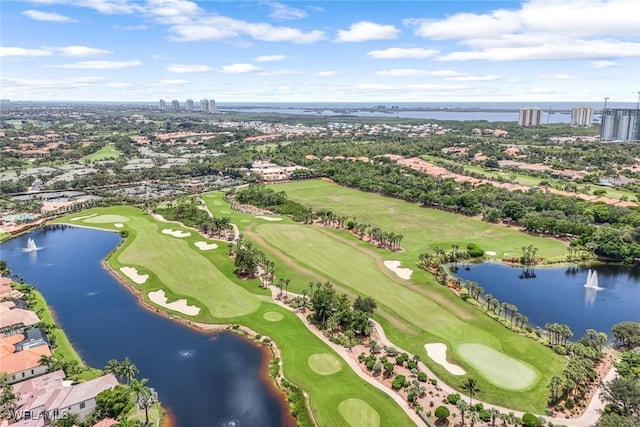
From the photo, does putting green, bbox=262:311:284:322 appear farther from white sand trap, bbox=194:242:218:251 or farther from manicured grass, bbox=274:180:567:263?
manicured grass, bbox=274:180:567:263

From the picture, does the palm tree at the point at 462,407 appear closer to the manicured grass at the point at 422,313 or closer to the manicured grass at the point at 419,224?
the manicured grass at the point at 422,313

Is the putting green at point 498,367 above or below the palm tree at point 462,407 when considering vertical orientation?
below

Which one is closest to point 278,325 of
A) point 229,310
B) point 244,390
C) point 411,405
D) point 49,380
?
point 229,310

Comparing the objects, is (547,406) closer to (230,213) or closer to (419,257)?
(419,257)

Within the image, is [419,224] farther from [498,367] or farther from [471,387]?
[471,387]

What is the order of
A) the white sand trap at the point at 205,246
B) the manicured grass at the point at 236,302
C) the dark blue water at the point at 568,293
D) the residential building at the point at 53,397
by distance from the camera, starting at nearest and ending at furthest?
the residential building at the point at 53,397
the manicured grass at the point at 236,302
the dark blue water at the point at 568,293
the white sand trap at the point at 205,246

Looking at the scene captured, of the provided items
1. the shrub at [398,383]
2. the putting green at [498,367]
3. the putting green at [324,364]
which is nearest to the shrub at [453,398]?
the shrub at [398,383]
